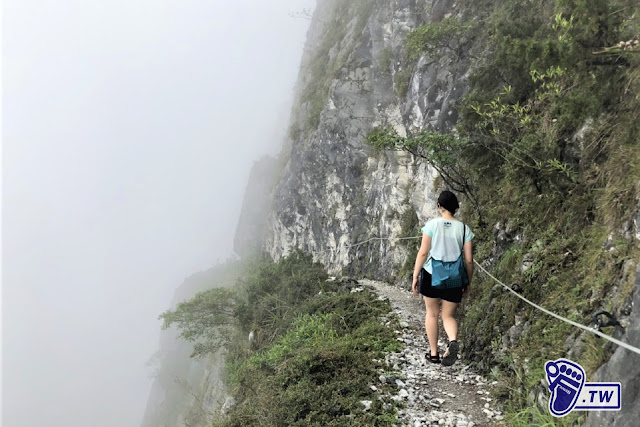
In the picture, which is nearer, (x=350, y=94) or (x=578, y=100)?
(x=578, y=100)

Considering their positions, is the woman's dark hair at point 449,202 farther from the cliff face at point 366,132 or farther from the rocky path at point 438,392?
the cliff face at point 366,132

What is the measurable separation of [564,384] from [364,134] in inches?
718

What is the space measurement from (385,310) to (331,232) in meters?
14.9

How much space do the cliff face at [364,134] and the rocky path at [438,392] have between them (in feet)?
26.5

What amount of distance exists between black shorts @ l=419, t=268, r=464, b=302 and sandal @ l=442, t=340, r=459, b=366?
2.08 feet

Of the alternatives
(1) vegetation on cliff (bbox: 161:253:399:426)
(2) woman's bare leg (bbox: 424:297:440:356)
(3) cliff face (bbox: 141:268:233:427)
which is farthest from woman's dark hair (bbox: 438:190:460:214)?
(3) cliff face (bbox: 141:268:233:427)

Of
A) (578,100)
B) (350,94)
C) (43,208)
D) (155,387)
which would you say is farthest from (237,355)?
(43,208)

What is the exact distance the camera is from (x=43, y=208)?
195375mm

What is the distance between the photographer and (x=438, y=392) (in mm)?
4992

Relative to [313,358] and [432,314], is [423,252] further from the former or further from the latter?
[313,358]

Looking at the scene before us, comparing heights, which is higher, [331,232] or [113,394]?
[331,232]

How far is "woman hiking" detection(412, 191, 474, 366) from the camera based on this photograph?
16.8 feet

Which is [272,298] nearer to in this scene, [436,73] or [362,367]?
[362,367]

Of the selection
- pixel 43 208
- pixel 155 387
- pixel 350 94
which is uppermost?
pixel 350 94
